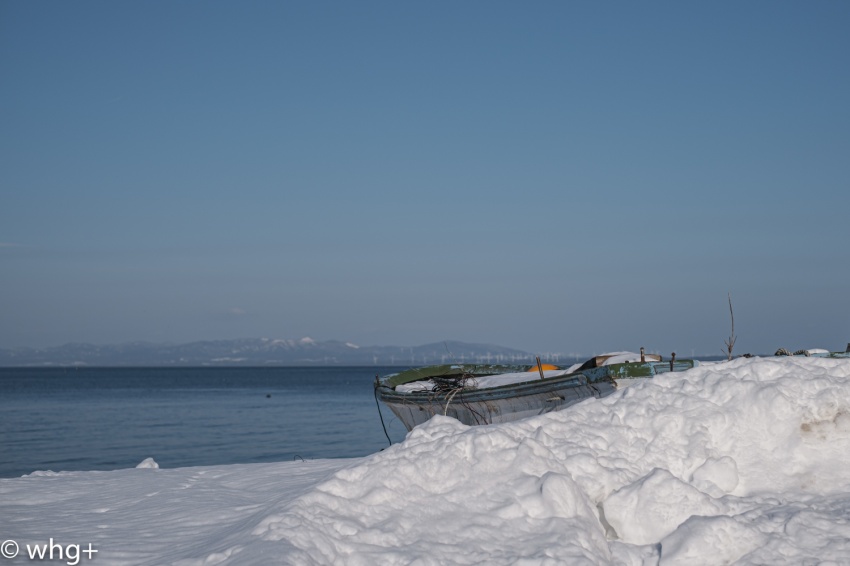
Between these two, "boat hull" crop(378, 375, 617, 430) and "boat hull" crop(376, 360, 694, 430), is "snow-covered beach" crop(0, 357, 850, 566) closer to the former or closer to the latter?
"boat hull" crop(376, 360, 694, 430)

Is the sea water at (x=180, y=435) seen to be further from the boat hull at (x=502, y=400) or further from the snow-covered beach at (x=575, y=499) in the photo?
the snow-covered beach at (x=575, y=499)

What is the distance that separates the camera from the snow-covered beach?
525 cm

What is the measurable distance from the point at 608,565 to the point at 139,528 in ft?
12.1

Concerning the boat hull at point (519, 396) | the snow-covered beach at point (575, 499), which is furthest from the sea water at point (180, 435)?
the snow-covered beach at point (575, 499)

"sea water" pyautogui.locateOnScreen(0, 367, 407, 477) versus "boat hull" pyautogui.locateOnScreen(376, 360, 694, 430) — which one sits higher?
"boat hull" pyautogui.locateOnScreen(376, 360, 694, 430)

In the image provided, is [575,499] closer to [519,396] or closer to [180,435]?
[519,396]

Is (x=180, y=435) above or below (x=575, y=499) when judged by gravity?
below

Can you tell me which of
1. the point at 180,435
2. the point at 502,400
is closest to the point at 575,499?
the point at 502,400

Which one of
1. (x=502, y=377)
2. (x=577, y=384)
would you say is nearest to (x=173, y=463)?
(x=502, y=377)

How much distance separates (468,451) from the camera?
617 cm

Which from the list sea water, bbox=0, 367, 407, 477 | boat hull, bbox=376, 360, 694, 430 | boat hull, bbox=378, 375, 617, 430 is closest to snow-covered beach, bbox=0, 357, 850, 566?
boat hull, bbox=376, 360, 694, 430

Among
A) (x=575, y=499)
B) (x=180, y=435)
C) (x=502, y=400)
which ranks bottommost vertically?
(x=180, y=435)

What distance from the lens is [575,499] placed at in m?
5.68

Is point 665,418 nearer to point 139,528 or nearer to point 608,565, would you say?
point 608,565
